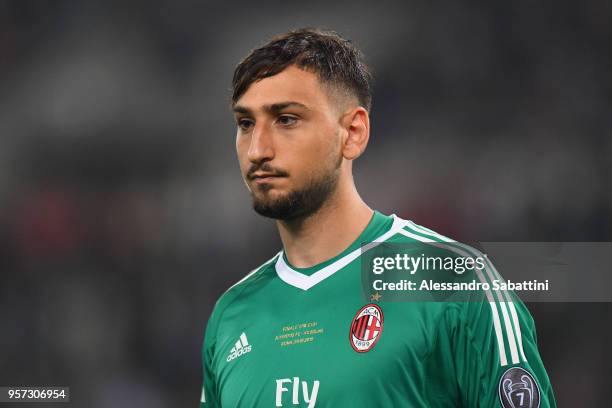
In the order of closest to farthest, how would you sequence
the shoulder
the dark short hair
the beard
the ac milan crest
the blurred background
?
the ac milan crest
the beard
the dark short hair
the shoulder
the blurred background

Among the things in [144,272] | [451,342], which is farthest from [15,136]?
[451,342]

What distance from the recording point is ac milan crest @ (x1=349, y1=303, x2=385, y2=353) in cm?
272

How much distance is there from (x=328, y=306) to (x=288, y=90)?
78 centimetres

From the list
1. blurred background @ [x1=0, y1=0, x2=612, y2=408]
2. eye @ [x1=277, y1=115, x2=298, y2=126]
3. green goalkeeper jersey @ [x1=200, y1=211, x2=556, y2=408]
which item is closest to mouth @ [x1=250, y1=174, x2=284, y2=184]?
eye @ [x1=277, y1=115, x2=298, y2=126]

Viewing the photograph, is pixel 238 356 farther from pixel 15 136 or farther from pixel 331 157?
pixel 15 136

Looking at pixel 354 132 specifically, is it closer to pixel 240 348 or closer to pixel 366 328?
pixel 366 328

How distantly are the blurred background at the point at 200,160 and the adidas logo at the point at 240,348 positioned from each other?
3.40m

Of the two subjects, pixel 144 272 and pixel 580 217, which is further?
pixel 144 272

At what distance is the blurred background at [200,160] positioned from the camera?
6352 millimetres

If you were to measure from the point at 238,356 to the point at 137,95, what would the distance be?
4640 millimetres

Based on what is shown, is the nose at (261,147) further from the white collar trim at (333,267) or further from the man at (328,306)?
the white collar trim at (333,267)

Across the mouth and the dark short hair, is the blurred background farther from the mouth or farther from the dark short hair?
the mouth

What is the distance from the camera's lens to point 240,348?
3.07 metres

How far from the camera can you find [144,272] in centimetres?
667
